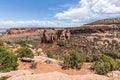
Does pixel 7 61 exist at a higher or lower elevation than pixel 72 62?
higher

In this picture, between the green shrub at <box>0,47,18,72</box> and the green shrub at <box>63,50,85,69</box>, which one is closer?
the green shrub at <box>0,47,18,72</box>

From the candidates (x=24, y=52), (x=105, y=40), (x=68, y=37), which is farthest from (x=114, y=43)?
(x=24, y=52)

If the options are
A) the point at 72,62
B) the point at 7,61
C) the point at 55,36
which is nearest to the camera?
the point at 7,61

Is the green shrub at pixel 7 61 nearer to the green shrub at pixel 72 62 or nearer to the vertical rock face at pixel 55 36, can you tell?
the green shrub at pixel 72 62

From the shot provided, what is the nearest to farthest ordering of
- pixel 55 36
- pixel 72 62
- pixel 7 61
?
pixel 7 61, pixel 72 62, pixel 55 36

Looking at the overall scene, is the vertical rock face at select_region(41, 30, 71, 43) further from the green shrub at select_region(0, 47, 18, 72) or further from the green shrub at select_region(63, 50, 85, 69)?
the green shrub at select_region(0, 47, 18, 72)

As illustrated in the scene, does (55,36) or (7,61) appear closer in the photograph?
(7,61)

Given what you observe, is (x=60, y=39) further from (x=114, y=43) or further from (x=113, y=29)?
(x=113, y=29)

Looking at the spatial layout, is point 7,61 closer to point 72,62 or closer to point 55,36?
point 72,62

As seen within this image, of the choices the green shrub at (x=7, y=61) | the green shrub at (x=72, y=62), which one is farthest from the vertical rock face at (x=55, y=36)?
the green shrub at (x=7, y=61)

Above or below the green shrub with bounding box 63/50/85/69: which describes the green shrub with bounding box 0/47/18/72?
above

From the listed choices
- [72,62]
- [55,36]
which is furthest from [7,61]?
[55,36]

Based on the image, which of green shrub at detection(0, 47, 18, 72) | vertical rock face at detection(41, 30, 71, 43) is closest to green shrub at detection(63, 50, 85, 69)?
green shrub at detection(0, 47, 18, 72)

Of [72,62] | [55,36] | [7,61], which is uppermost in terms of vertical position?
[7,61]
